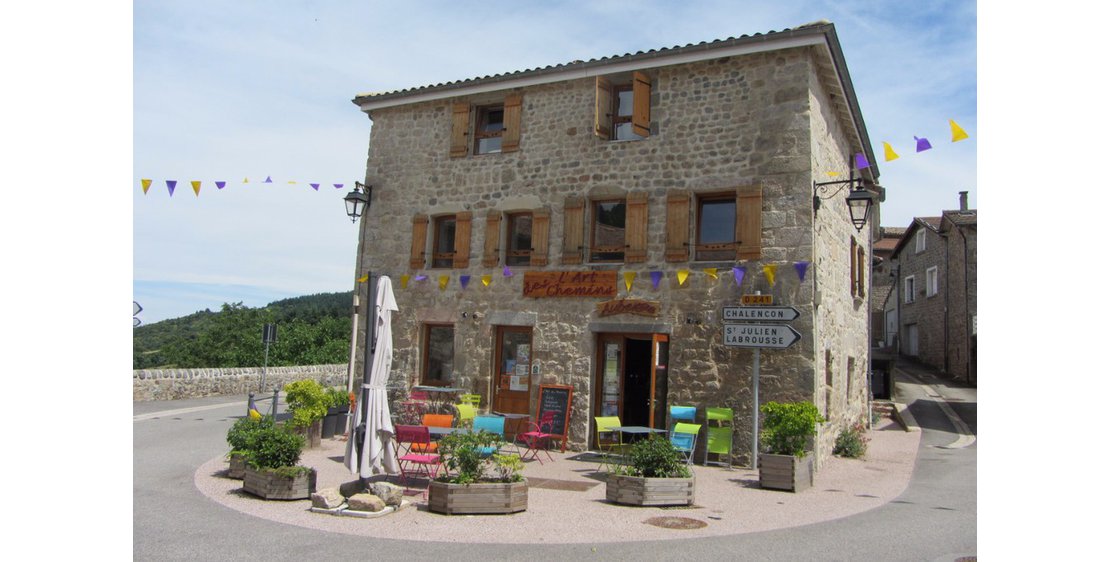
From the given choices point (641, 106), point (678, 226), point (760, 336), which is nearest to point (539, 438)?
point (760, 336)

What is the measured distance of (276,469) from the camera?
23.7 ft

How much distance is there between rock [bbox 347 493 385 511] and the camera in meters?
6.64

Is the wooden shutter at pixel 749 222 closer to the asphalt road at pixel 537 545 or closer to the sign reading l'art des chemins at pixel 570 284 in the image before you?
the sign reading l'art des chemins at pixel 570 284

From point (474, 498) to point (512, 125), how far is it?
23.8 feet

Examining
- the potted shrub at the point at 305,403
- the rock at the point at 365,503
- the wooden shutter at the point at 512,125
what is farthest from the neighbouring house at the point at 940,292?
the rock at the point at 365,503

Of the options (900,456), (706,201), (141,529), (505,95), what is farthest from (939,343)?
(141,529)

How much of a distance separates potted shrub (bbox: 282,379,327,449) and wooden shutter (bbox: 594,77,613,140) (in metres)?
5.72

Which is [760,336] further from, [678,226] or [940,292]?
[940,292]

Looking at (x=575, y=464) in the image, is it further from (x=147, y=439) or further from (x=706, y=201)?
(x=147, y=439)

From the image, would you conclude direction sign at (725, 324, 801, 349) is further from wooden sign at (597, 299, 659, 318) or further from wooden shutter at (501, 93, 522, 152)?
wooden shutter at (501, 93, 522, 152)

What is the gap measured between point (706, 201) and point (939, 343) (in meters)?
17.9

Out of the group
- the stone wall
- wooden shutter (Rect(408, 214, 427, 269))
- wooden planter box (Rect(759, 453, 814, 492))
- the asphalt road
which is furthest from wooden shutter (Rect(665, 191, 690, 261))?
the stone wall

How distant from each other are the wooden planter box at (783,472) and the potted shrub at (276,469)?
5.06 meters

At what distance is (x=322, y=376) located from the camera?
2386 centimetres
